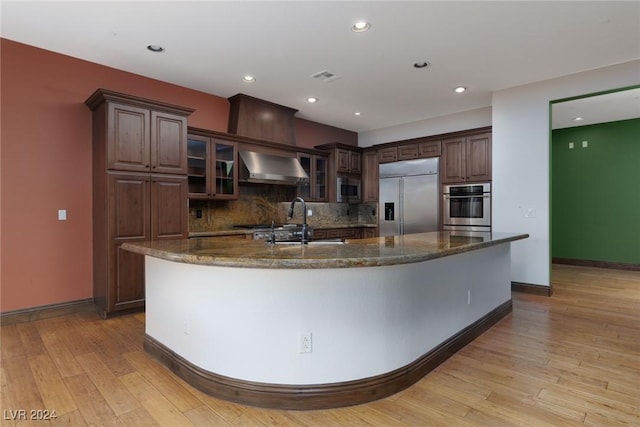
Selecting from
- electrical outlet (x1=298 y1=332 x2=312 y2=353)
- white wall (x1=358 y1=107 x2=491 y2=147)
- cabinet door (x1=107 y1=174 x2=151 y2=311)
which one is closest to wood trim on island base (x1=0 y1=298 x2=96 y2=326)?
cabinet door (x1=107 y1=174 x2=151 y2=311)

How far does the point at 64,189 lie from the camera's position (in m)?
3.80

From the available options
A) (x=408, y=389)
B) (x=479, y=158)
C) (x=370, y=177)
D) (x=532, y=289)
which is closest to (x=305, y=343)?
(x=408, y=389)

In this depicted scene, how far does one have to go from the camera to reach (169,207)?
13.5 feet

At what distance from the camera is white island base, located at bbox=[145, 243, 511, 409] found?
2.00m

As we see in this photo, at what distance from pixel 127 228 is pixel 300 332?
Result: 8.88 feet

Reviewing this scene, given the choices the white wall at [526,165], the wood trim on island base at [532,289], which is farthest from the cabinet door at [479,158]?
the wood trim on island base at [532,289]

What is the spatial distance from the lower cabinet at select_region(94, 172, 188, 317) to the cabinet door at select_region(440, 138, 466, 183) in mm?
4154

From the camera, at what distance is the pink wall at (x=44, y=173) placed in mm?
3463

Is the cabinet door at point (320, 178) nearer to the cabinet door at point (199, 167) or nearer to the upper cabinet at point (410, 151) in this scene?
the upper cabinet at point (410, 151)

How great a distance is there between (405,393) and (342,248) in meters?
0.97

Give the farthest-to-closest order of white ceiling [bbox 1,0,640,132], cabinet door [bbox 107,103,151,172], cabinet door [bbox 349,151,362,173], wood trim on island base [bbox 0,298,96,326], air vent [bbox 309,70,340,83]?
cabinet door [bbox 349,151,362,173], air vent [bbox 309,70,340,83], cabinet door [bbox 107,103,151,172], wood trim on island base [bbox 0,298,96,326], white ceiling [bbox 1,0,640,132]

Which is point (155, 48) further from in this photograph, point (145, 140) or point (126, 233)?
point (126, 233)

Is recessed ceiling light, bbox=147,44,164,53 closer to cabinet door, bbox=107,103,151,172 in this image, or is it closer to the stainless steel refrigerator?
cabinet door, bbox=107,103,151,172

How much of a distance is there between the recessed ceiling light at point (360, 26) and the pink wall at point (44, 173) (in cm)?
285
